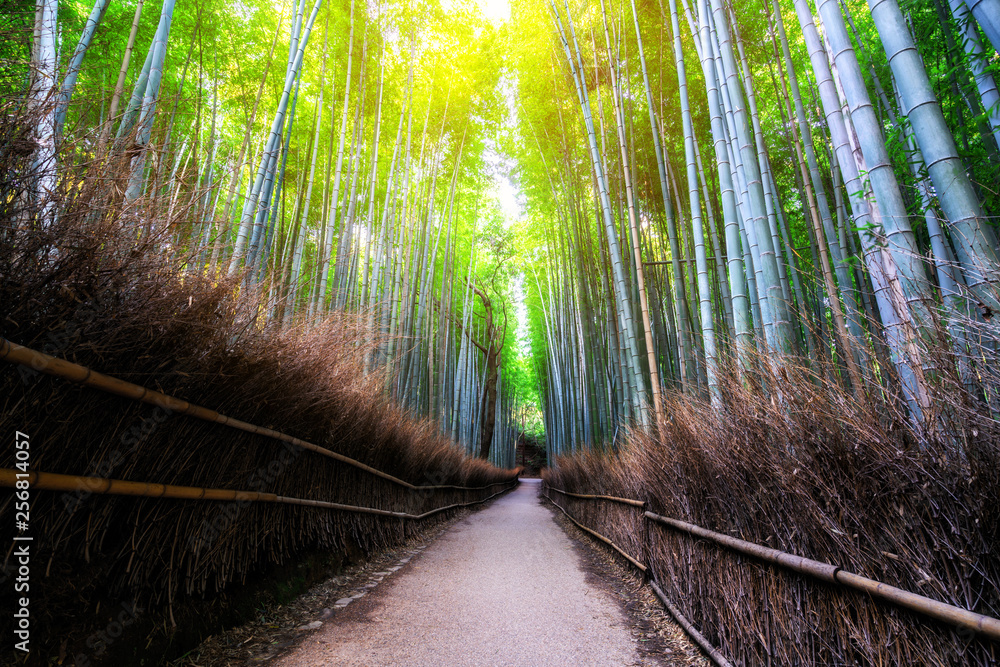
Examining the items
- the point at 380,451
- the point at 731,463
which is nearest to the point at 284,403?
the point at 380,451

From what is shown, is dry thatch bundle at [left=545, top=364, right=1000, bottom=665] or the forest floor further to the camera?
the forest floor

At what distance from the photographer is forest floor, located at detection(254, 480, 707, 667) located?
1686mm

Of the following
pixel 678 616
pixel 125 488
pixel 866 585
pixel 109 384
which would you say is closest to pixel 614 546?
pixel 678 616

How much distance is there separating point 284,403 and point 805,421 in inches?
76.9

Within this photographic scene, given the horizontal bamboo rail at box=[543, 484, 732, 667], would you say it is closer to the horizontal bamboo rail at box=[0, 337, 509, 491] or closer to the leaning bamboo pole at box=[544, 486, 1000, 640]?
the leaning bamboo pole at box=[544, 486, 1000, 640]

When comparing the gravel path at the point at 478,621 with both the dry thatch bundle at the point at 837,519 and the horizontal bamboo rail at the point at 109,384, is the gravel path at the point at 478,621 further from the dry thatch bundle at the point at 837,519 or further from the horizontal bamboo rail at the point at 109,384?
the horizontal bamboo rail at the point at 109,384

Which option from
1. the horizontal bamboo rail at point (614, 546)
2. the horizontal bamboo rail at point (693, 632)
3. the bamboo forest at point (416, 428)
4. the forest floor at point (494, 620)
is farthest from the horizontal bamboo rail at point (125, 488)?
the horizontal bamboo rail at point (614, 546)

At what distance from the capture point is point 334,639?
5.82 feet

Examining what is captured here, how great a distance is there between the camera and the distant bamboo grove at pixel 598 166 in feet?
4.41

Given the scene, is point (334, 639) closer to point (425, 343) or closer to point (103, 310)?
point (103, 310)

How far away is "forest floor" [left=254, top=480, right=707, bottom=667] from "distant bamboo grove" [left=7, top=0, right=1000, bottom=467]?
1094 millimetres

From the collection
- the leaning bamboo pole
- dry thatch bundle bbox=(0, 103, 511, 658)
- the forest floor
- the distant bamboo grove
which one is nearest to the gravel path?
the forest floor

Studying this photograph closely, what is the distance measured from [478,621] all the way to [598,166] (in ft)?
11.6

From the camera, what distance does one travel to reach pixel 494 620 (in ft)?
6.88
